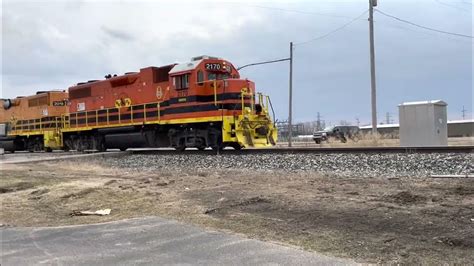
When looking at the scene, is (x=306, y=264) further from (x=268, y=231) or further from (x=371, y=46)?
(x=371, y=46)

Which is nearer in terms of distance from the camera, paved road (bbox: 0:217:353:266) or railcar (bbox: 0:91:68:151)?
paved road (bbox: 0:217:353:266)

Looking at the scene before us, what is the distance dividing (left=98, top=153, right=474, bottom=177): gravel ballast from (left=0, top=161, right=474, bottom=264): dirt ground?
4.00ft

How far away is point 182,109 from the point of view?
20.7 m

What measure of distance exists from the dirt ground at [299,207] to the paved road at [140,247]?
36 centimetres

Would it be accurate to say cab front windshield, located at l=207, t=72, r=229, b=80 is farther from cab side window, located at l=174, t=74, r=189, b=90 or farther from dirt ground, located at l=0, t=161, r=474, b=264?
dirt ground, located at l=0, t=161, r=474, b=264

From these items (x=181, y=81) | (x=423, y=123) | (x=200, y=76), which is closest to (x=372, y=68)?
(x=423, y=123)

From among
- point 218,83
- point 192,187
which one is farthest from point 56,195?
point 218,83

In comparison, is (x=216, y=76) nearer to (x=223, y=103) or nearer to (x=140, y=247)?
(x=223, y=103)

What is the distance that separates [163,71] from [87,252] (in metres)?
17.8

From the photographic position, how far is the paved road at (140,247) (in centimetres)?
505

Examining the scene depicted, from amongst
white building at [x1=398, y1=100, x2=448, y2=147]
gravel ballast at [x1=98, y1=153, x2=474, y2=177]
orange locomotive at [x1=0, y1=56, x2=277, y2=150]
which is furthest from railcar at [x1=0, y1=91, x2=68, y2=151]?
white building at [x1=398, y1=100, x2=448, y2=147]

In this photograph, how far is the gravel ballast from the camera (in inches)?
435

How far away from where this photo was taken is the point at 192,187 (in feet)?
33.2

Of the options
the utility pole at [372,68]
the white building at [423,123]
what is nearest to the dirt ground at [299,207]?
the white building at [423,123]
